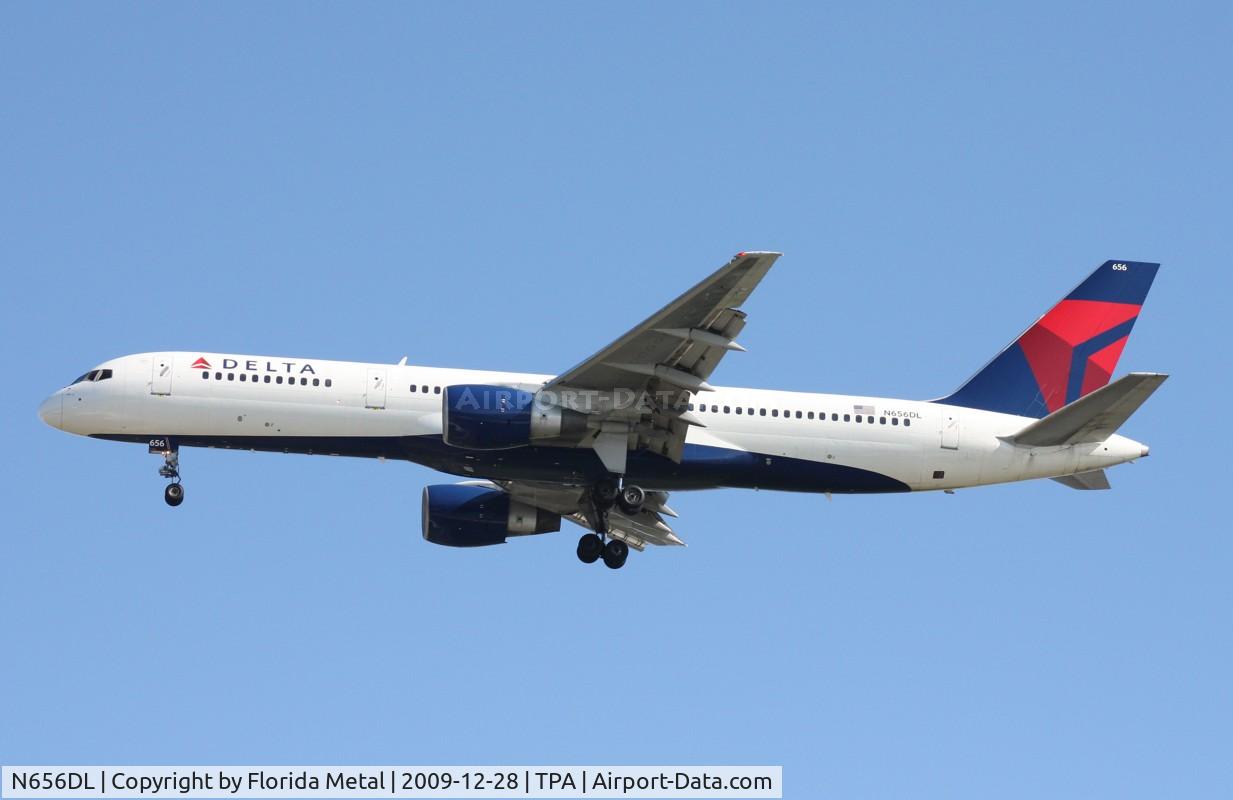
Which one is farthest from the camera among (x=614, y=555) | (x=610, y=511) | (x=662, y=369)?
(x=610, y=511)

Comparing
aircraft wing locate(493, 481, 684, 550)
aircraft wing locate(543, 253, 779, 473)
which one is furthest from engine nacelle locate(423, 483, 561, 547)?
aircraft wing locate(543, 253, 779, 473)

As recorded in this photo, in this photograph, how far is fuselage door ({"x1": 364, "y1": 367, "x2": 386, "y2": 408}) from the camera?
4322 cm

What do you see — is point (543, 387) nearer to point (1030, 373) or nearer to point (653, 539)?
point (653, 539)

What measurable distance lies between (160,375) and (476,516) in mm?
9627

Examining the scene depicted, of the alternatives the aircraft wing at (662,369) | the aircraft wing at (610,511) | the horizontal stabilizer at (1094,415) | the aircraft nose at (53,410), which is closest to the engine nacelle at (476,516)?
the aircraft wing at (610,511)

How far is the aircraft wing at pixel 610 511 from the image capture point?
4706cm

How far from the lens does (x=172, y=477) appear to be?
44750 millimetres

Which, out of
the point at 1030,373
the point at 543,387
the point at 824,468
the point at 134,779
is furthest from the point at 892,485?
the point at 134,779

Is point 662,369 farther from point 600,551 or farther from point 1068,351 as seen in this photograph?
point 1068,351

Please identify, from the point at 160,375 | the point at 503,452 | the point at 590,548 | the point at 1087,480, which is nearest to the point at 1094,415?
the point at 1087,480

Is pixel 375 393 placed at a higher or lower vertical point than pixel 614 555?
higher

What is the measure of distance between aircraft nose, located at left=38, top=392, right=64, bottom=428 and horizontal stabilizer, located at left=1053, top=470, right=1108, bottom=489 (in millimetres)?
24834

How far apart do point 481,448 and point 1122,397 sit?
14918 mm

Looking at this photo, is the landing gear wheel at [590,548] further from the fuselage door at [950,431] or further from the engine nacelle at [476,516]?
the fuselage door at [950,431]
